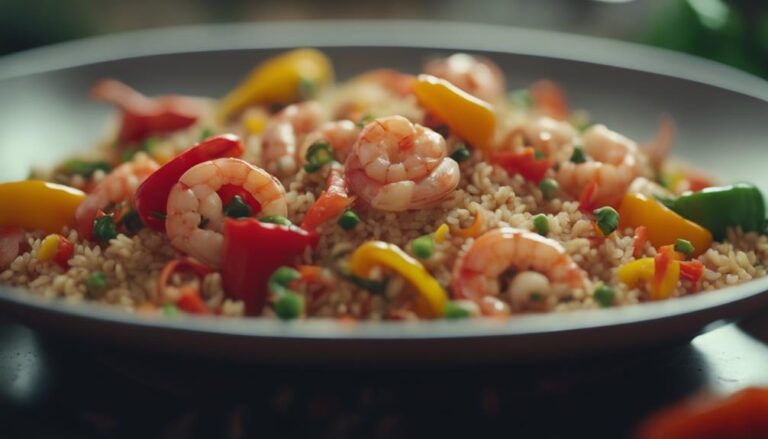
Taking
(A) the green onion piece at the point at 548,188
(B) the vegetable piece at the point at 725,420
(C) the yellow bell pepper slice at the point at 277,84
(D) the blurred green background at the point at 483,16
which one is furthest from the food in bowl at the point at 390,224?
(D) the blurred green background at the point at 483,16

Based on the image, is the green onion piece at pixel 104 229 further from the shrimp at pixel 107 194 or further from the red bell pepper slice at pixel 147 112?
the red bell pepper slice at pixel 147 112

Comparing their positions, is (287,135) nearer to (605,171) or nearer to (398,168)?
(398,168)

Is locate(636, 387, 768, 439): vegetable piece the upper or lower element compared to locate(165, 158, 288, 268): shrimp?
lower

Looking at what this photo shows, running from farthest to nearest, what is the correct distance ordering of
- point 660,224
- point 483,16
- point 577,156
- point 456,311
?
point 483,16, point 577,156, point 660,224, point 456,311

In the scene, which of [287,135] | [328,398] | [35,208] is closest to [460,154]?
[287,135]

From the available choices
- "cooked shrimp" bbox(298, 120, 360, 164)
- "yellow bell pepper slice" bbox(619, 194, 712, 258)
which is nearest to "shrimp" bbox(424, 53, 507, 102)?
"cooked shrimp" bbox(298, 120, 360, 164)

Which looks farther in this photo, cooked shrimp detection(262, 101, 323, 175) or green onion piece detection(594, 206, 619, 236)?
cooked shrimp detection(262, 101, 323, 175)

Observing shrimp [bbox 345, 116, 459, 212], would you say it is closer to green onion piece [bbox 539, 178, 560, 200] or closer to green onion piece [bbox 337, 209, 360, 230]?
green onion piece [bbox 337, 209, 360, 230]

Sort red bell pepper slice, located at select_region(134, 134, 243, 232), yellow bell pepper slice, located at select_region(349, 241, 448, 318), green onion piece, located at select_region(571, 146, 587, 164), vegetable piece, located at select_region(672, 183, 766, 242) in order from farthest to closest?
green onion piece, located at select_region(571, 146, 587, 164) → vegetable piece, located at select_region(672, 183, 766, 242) → red bell pepper slice, located at select_region(134, 134, 243, 232) → yellow bell pepper slice, located at select_region(349, 241, 448, 318)

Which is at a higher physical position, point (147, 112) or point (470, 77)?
point (470, 77)
